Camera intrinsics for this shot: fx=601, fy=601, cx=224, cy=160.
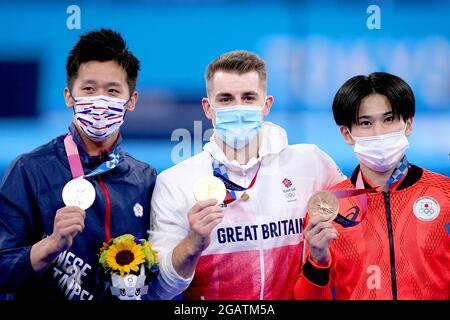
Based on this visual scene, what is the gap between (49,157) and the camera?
121 inches

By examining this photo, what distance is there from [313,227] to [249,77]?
0.97m

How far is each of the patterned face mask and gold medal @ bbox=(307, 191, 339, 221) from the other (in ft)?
3.60

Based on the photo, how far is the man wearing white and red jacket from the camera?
10.3ft

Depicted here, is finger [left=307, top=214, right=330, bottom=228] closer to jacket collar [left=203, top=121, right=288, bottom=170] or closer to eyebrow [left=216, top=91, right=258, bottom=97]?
jacket collar [left=203, top=121, right=288, bottom=170]

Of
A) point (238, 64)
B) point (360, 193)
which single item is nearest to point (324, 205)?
point (360, 193)

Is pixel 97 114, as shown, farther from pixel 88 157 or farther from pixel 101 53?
pixel 101 53

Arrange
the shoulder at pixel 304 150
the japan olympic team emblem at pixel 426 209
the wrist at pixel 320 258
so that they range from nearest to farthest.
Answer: the wrist at pixel 320 258
the japan olympic team emblem at pixel 426 209
the shoulder at pixel 304 150

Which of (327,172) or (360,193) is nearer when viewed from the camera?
(360,193)

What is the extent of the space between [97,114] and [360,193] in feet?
4.55

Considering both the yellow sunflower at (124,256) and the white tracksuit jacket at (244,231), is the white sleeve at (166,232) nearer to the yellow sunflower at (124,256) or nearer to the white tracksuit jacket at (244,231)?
the white tracksuit jacket at (244,231)

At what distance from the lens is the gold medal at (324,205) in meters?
2.81

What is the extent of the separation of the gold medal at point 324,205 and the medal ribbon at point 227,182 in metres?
→ 0.45

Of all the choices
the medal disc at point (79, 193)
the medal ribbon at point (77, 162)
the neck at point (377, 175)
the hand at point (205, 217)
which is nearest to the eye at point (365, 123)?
the neck at point (377, 175)

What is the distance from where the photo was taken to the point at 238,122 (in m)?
3.22
